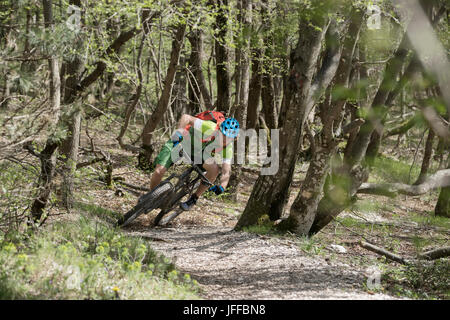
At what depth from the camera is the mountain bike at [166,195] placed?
8219 millimetres

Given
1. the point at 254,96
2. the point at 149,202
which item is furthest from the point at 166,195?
the point at 254,96

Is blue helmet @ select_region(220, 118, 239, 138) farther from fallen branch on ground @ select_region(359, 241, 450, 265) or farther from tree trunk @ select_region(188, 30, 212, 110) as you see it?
tree trunk @ select_region(188, 30, 212, 110)

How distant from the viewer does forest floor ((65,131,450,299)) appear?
5473 mm

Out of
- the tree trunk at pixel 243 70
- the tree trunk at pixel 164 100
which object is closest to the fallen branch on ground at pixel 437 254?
the tree trunk at pixel 243 70

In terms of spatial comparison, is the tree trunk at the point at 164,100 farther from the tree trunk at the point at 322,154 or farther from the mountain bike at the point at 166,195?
the tree trunk at the point at 322,154

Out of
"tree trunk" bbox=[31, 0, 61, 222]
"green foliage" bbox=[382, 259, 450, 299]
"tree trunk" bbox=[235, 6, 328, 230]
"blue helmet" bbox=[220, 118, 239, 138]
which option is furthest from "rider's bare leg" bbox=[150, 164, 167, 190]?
"green foliage" bbox=[382, 259, 450, 299]

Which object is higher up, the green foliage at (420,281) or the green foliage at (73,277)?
the green foliage at (73,277)

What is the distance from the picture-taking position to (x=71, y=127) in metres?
8.28

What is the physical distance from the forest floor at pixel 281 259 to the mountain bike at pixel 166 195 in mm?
298

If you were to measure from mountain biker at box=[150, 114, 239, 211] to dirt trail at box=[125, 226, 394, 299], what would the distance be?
896 mm

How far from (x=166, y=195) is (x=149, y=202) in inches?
13.9
